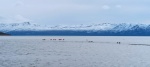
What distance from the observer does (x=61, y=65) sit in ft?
152

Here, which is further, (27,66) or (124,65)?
(124,65)

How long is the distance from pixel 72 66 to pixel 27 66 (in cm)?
683

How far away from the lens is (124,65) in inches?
1892

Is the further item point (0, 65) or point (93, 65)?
point (93, 65)

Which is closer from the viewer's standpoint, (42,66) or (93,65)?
(42,66)

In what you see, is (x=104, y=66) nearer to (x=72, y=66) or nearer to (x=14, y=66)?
(x=72, y=66)

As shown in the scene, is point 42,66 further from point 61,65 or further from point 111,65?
point 111,65

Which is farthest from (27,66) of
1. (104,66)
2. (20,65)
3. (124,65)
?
(124,65)

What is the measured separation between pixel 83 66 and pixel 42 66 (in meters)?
6.34

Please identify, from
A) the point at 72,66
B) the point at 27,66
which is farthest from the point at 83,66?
the point at 27,66

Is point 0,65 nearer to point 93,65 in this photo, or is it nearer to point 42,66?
point 42,66

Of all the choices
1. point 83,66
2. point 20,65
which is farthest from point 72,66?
point 20,65

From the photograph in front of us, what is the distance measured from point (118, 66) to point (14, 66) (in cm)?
1601

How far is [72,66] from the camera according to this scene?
4572 cm
